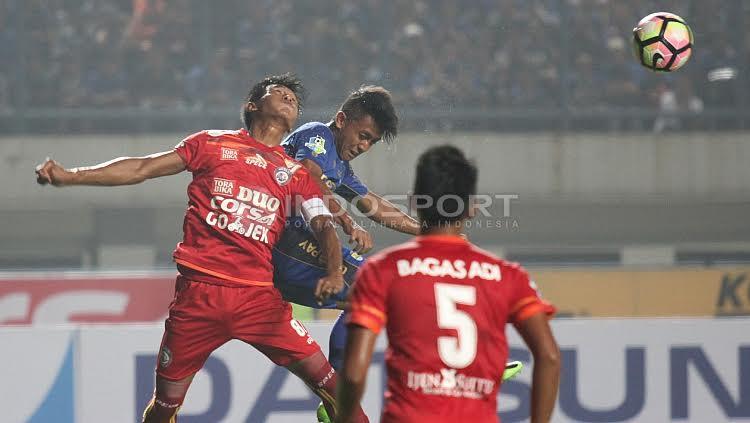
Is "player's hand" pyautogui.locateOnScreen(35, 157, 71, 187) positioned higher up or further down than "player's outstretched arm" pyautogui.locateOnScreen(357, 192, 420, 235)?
higher up

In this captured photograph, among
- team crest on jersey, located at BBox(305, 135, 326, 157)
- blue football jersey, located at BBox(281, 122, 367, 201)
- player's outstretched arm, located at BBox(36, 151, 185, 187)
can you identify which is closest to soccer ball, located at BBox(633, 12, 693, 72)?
blue football jersey, located at BBox(281, 122, 367, 201)

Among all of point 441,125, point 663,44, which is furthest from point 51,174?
point 441,125

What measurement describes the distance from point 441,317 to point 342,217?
2308 millimetres

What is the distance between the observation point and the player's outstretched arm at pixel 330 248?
201 inches

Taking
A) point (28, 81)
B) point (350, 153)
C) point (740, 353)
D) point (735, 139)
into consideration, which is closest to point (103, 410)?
point (350, 153)

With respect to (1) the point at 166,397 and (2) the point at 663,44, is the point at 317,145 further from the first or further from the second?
(2) the point at 663,44

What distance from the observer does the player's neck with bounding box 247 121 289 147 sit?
5586 mm

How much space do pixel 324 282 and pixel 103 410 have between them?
9.62 ft

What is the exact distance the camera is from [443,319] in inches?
134

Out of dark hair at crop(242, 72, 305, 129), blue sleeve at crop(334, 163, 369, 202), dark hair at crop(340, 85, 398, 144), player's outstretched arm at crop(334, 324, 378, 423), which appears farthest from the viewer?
blue sleeve at crop(334, 163, 369, 202)

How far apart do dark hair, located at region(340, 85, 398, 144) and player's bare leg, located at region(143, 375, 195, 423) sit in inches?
63.3

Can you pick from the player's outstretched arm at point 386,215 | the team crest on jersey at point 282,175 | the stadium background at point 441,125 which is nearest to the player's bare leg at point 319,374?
the team crest on jersey at point 282,175

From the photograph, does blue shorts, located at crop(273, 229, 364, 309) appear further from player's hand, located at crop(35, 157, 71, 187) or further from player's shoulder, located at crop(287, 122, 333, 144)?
player's hand, located at crop(35, 157, 71, 187)

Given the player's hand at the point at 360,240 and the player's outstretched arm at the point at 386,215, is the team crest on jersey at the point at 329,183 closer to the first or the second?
the player's outstretched arm at the point at 386,215
